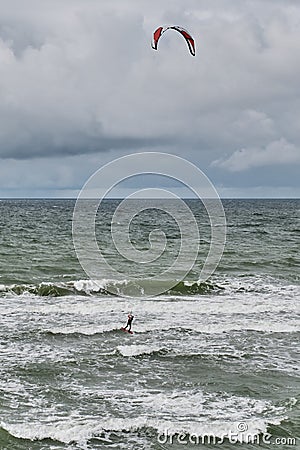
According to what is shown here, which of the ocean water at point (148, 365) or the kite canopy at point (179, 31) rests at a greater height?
the kite canopy at point (179, 31)

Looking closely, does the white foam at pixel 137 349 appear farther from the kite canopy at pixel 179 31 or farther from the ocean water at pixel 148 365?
the kite canopy at pixel 179 31

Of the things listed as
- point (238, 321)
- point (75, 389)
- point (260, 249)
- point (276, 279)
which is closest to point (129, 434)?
point (75, 389)

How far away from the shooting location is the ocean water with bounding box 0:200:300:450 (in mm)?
12125

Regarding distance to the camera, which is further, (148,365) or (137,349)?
(137,349)

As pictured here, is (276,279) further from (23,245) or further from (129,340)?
(23,245)

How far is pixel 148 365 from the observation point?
16.5 meters

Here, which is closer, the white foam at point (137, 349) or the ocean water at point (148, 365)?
the ocean water at point (148, 365)

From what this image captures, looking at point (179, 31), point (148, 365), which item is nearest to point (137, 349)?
point (148, 365)

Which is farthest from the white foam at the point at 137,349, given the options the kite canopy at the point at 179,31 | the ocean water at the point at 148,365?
the kite canopy at the point at 179,31

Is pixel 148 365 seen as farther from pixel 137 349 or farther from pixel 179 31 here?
pixel 179 31

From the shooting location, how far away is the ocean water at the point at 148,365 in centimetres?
1212

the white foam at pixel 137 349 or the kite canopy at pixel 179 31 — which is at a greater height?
the kite canopy at pixel 179 31

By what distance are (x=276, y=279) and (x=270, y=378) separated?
17.7 m

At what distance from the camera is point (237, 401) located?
13.8 metres
